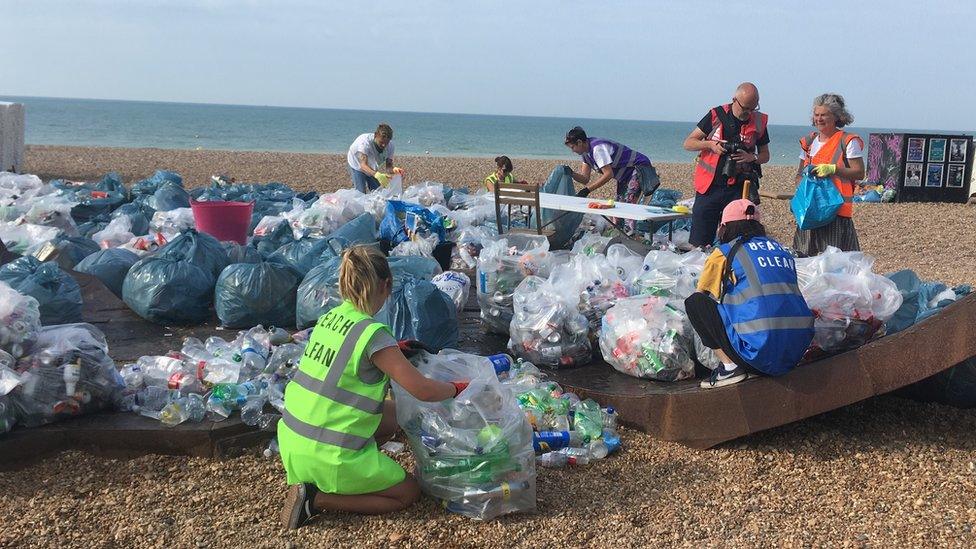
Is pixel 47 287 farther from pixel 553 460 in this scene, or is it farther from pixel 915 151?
pixel 915 151

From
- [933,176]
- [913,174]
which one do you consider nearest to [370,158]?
[913,174]

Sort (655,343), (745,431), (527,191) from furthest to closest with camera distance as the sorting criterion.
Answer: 1. (527,191)
2. (655,343)
3. (745,431)

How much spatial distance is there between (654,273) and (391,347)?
225 cm

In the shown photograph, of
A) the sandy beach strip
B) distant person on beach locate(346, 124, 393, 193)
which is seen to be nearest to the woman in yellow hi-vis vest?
the sandy beach strip

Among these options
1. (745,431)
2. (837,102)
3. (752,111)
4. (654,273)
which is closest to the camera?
(745,431)

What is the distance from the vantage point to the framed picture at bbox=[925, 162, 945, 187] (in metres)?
14.5

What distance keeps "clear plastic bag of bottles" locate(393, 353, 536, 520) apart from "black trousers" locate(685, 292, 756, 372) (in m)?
1.08

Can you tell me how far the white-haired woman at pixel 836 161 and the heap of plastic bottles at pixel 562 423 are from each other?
2203 mm

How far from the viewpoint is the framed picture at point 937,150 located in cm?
1444

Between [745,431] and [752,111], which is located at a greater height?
[752,111]

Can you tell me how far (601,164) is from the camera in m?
8.38

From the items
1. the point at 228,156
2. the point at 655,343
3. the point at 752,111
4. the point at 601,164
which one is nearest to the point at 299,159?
the point at 228,156

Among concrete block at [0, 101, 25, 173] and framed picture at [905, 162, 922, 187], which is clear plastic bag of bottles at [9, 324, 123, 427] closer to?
concrete block at [0, 101, 25, 173]

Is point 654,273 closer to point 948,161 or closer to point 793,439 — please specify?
point 793,439
